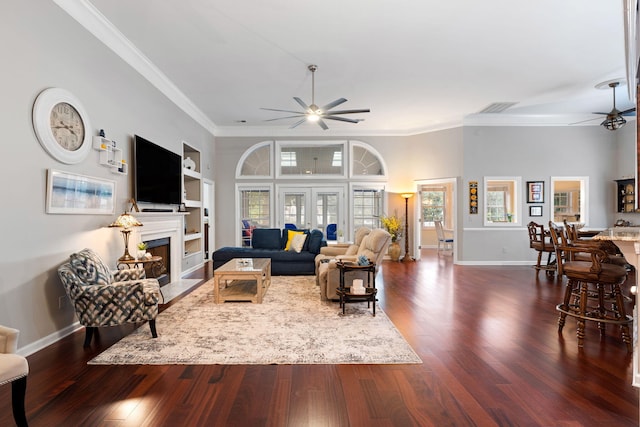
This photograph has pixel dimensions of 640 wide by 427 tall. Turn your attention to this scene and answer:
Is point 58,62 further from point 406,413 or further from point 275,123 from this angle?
point 275,123

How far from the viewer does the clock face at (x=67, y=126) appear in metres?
3.10

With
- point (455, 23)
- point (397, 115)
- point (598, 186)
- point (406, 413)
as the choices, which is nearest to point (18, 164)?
point (406, 413)

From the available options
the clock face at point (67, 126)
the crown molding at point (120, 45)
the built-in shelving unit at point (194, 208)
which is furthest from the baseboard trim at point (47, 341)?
the built-in shelving unit at point (194, 208)

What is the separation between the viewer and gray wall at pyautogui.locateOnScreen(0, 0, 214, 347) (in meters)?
2.63

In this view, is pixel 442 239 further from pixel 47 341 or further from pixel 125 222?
pixel 47 341

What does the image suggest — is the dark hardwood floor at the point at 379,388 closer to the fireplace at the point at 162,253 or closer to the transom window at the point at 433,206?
the fireplace at the point at 162,253

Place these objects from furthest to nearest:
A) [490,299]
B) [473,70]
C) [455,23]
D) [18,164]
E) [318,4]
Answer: [473,70], [490,299], [455,23], [318,4], [18,164]

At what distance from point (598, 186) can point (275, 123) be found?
790cm

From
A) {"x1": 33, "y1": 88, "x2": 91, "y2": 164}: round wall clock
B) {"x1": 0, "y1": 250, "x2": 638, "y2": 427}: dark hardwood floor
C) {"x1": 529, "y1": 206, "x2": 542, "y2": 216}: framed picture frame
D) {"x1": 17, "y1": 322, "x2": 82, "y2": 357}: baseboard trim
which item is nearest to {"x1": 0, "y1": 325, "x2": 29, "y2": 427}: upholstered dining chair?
{"x1": 0, "y1": 250, "x2": 638, "y2": 427}: dark hardwood floor

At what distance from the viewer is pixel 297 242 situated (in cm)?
646

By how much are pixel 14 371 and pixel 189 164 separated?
5500 millimetres

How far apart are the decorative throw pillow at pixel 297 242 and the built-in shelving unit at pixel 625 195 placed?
7.30 metres

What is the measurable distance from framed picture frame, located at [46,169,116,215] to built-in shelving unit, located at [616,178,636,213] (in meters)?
10.0

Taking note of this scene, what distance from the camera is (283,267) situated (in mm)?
6203
